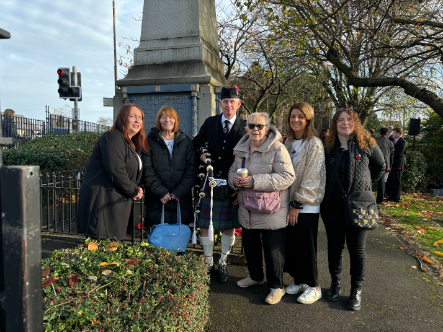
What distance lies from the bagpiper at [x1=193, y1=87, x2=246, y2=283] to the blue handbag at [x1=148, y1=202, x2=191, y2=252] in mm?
326

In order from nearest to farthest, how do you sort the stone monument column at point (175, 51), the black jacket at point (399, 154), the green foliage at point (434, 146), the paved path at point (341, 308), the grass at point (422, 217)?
1. the paved path at point (341, 308)
2. the grass at point (422, 217)
3. the stone monument column at point (175, 51)
4. the black jacket at point (399, 154)
5. the green foliage at point (434, 146)

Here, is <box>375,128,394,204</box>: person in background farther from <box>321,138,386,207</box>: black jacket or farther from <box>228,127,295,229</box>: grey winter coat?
→ <box>228,127,295,229</box>: grey winter coat

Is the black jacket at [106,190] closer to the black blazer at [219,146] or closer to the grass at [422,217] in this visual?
the black blazer at [219,146]

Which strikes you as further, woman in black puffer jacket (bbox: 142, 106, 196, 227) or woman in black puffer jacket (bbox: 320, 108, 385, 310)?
woman in black puffer jacket (bbox: 142, 106, 196, 227)

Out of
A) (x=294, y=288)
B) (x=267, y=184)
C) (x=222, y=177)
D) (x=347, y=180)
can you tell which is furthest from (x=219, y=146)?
(x=294, y=288)

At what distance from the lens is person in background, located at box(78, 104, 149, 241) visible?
287 centimetres

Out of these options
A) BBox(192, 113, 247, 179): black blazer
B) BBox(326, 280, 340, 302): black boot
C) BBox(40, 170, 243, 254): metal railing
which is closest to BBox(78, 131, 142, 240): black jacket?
BBox(40, 170, 243, 254): metal railing

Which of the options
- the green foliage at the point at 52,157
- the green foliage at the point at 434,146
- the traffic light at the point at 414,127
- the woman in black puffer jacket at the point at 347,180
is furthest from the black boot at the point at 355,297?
the green foliage at the point at 434,146

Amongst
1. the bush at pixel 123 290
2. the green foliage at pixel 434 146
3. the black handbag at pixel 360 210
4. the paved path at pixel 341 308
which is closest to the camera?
the bush at pixel 123 290

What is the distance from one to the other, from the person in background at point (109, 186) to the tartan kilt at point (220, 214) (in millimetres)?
801

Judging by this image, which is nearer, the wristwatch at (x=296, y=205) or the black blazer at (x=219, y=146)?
the wristwatch at (x=296, y=205)

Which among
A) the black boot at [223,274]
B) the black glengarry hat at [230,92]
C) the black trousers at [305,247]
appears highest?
the black glengarry hat at [230,92]

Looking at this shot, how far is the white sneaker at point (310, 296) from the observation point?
9.90 ft

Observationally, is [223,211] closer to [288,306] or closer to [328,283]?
[288,306]
